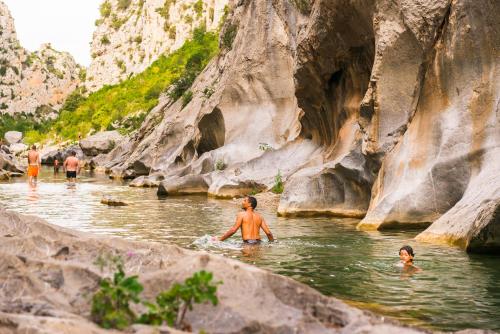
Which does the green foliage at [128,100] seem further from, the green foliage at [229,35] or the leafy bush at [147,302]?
the leafy bush at [147,302]

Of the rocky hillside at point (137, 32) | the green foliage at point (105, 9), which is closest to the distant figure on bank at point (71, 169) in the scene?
the rocky hillside at point (137, 32)

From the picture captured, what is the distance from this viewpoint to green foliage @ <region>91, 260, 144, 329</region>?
14.2 ft

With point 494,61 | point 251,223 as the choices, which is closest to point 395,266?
point 251,223

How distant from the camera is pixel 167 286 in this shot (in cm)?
491

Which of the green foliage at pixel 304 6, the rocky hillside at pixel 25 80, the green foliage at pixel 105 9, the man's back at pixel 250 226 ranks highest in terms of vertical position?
the green foliage at pixel 105 9

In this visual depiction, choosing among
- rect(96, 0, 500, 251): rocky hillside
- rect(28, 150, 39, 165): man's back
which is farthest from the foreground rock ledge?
rect(28, 150, 39, 165): man's back

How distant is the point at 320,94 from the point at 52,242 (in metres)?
19.6

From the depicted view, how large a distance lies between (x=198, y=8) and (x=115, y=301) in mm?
73157

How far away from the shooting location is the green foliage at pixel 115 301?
432 centimetres

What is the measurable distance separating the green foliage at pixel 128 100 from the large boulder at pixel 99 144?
60.0 inches

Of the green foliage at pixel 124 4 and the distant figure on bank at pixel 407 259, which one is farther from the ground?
the green foliage at pixel 124 4

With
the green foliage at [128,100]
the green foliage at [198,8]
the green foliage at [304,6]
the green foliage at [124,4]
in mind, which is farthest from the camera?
the green foliage at [124,4]

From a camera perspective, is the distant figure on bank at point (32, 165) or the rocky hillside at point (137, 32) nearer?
the distant figure on bank at point (32, 165)

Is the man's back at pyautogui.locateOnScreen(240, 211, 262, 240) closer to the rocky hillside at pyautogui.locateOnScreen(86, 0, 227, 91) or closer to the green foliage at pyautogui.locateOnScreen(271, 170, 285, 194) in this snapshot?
the green foliage at pyautogui.locateOnScreen(271, 170, 285, 194)
